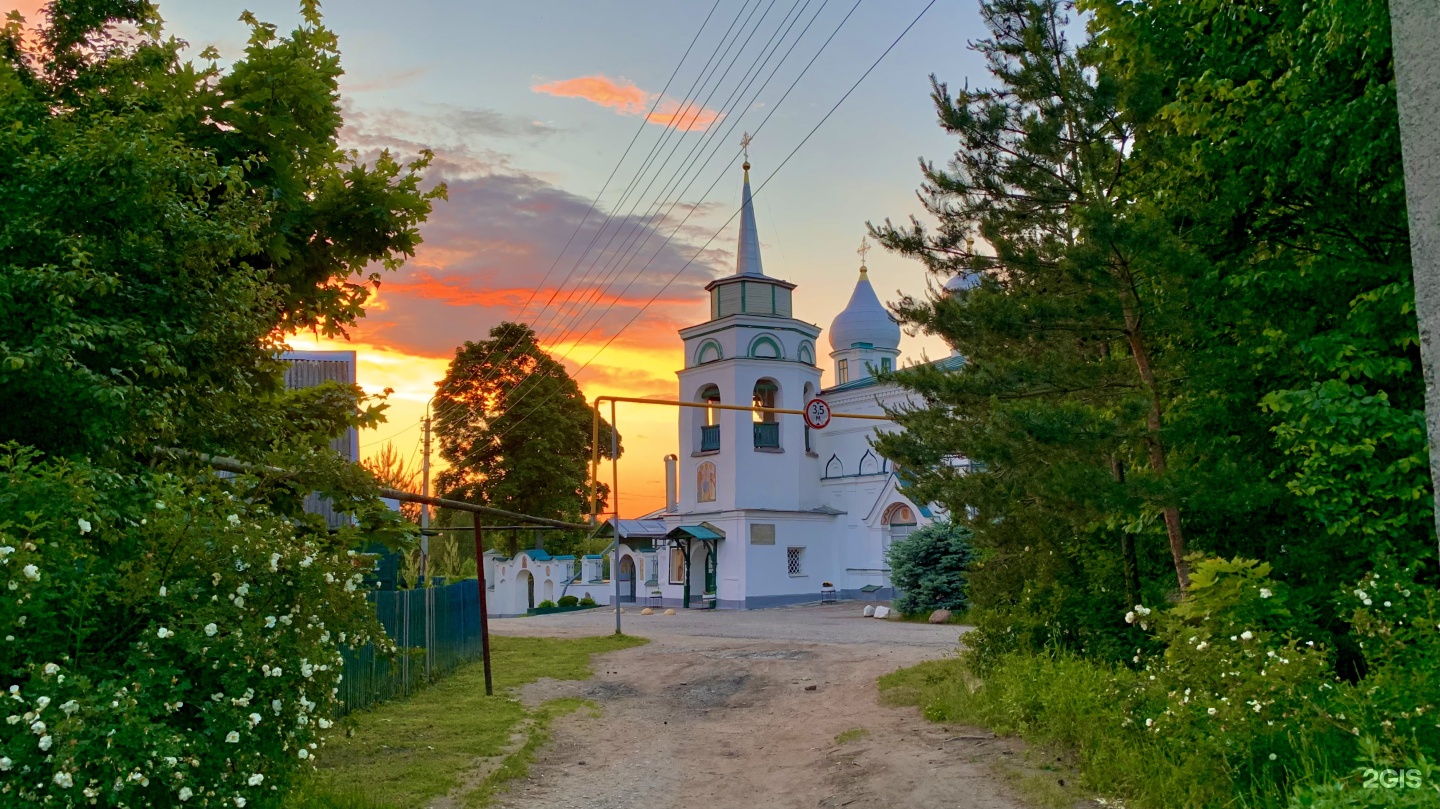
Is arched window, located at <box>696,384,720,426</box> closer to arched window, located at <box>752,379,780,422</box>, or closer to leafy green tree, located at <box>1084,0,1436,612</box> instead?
arched window, located at <box>752,379,780,422</box>

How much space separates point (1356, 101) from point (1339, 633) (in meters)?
4.11

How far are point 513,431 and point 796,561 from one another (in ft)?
46.5

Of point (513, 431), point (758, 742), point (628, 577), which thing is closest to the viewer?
point (758, 742)

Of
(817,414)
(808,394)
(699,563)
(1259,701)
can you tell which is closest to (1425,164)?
(1259,701)

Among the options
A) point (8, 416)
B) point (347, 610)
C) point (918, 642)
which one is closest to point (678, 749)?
point (347, 610)

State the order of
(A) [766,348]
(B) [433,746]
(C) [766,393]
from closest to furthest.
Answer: (B) [433,746] → (A) [766,348] → (C) [766,393]

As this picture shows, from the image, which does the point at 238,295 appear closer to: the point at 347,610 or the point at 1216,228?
the point at 347,610

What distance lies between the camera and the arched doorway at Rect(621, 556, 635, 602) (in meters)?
45.8

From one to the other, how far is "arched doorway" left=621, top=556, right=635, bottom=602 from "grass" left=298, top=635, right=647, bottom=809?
1136 inches

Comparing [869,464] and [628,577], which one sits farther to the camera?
[628,577]

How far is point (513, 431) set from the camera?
4684 cm

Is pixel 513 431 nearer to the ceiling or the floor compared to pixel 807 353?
nearer to the floor

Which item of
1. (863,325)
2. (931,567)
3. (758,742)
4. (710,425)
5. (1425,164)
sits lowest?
(758,742)

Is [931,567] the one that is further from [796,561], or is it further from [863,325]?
[863,325]
